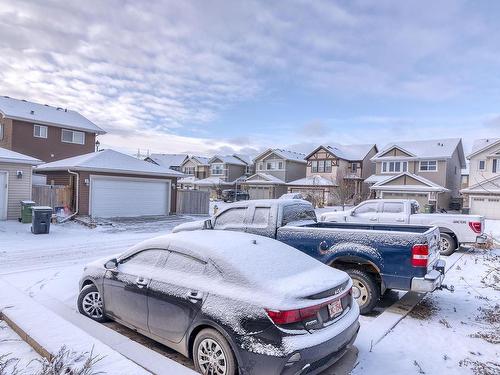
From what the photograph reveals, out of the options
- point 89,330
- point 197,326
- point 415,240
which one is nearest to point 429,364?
point 415,240

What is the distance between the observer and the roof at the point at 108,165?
60.2 feet

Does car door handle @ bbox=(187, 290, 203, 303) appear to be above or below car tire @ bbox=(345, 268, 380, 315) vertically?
above

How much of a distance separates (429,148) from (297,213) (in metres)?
34.0

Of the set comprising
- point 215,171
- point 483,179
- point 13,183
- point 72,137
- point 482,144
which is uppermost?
point 482,144

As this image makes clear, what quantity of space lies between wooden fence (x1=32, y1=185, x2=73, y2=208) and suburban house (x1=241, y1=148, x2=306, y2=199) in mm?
27855

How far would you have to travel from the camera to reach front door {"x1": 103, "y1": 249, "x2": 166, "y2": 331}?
4363mm

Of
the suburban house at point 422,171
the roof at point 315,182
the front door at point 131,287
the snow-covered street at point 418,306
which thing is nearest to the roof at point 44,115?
the snow-covered street at point 418,306

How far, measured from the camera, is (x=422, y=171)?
35.4 meters

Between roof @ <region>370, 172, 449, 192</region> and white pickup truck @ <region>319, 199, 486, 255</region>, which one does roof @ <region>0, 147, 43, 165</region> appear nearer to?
white pickup truck @ <region>319, 199, 486, 255</region>

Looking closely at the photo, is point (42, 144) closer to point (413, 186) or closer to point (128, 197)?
point (128, 197)

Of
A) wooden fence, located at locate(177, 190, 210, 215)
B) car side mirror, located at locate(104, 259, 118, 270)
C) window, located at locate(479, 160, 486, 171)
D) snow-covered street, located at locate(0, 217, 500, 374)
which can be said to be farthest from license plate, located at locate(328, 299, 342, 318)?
window, located at locate(479, 160, 486, 171)

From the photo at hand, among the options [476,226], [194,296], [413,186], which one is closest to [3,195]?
[194,296]

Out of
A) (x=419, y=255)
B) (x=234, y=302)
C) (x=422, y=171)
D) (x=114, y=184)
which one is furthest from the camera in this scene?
(x=422, y=171)

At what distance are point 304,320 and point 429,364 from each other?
200 centimetres
